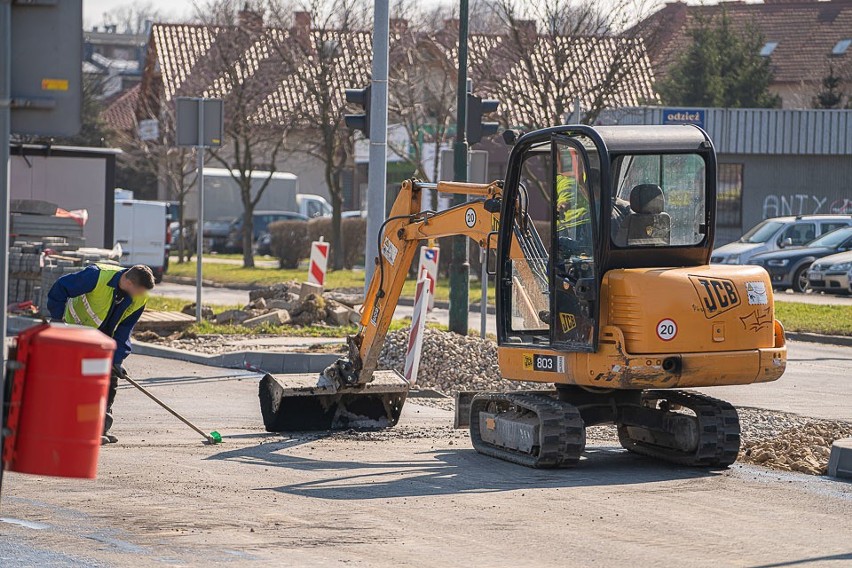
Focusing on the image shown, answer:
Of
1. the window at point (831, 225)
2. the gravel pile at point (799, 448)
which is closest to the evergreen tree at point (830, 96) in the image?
the window at point (831, 225)

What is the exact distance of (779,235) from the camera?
3212cm

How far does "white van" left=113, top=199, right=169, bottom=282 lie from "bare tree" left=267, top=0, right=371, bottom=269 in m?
4.94

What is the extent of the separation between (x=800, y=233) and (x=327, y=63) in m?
12.9

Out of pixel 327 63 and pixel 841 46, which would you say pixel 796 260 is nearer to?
pixel 327 63

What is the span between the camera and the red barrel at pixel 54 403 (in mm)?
5324

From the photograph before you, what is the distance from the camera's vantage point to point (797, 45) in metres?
60.6

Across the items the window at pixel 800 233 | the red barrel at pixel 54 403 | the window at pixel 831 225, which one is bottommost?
the red barrel at pixel 54 403

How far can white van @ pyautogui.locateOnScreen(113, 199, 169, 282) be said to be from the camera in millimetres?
32938

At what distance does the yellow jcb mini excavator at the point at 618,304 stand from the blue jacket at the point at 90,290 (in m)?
2.67

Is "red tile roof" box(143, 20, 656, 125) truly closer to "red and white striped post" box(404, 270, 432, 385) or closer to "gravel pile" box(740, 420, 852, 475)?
"red and white striped post" box(404, 270, 432, 385)

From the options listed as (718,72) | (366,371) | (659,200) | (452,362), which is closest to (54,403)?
(659,200)

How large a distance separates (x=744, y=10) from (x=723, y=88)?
13267 mm

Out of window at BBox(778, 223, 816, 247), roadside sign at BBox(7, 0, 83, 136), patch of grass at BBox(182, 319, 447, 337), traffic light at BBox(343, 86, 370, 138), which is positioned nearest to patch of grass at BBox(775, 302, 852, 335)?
patch of grass at BBox(182, 319, 447, 337)

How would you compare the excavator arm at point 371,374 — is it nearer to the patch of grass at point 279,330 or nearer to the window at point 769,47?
the patch of grass at point 279,330
